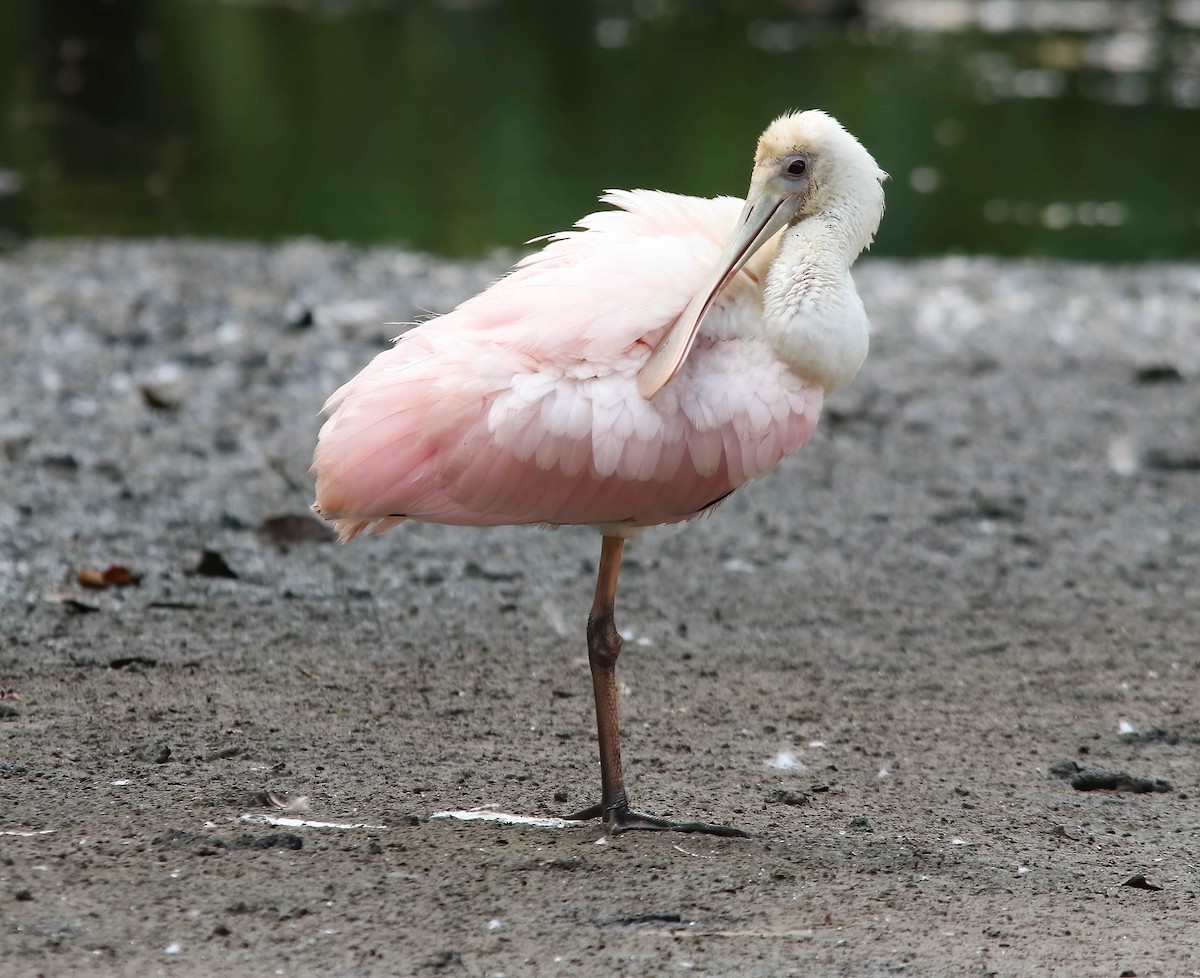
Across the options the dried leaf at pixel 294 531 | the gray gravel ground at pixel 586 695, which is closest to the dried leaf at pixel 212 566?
the gray gravel ground at pixel 586 695

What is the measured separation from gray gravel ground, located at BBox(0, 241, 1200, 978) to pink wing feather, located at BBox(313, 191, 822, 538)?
2.55 feet

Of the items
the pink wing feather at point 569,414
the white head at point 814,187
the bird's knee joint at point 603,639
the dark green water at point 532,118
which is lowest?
the bird's knee joint at point 603,639

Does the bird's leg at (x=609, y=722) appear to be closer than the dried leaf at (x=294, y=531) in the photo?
Yes

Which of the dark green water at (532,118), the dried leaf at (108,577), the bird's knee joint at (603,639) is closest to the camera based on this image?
the bird's knee joint at (603,639)

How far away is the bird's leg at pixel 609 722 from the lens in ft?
14.2

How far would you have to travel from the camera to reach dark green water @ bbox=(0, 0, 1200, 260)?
14.5 meters

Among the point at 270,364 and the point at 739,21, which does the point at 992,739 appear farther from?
the point at 739,21

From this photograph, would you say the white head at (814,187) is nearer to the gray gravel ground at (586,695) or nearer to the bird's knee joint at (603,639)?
the bird's knee joint at (603,639)

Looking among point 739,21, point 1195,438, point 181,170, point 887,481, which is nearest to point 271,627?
point 887,481

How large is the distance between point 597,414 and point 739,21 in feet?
100

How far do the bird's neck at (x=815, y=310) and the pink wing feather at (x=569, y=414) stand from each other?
53mm

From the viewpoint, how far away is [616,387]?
4160 millimetres

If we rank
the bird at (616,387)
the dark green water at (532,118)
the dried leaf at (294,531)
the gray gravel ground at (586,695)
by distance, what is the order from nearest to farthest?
the gray gravel ground at (586,695) < the bird at (616,387) < the dried leaf at (294,531) < the dark green water at (532,118)

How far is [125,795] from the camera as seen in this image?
4301 millimetres
